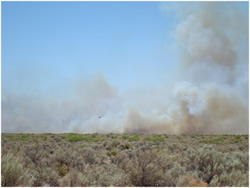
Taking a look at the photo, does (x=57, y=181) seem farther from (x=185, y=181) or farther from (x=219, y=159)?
(x=219, y=159)

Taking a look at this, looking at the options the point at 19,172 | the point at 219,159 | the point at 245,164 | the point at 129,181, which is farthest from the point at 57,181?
the point at 245,164

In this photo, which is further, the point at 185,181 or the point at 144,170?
the point at 144,170

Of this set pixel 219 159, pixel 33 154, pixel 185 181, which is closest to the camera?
pixel 185 181

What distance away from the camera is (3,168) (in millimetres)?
6340

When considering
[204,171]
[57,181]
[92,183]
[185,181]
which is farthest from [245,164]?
[57,181]

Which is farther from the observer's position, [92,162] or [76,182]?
[92,162]

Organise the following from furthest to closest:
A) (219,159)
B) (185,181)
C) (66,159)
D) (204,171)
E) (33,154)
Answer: (33,154) < (66,159) < (219,159) < (204,171) < (185,181)

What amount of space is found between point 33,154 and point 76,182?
17.9 ft

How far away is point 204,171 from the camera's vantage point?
29.0 feet

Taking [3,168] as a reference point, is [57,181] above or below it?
below

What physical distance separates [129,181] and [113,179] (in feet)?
2.22

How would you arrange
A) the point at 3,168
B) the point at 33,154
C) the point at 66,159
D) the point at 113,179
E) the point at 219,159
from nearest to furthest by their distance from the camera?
1. the point at 3,168
2. the point at 113,179
3. the point at 219,159
4. the point at 66,159
5. the point at 33,154

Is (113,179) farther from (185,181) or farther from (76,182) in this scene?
(185,181)

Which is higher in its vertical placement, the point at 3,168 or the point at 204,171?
the point at 3,168
